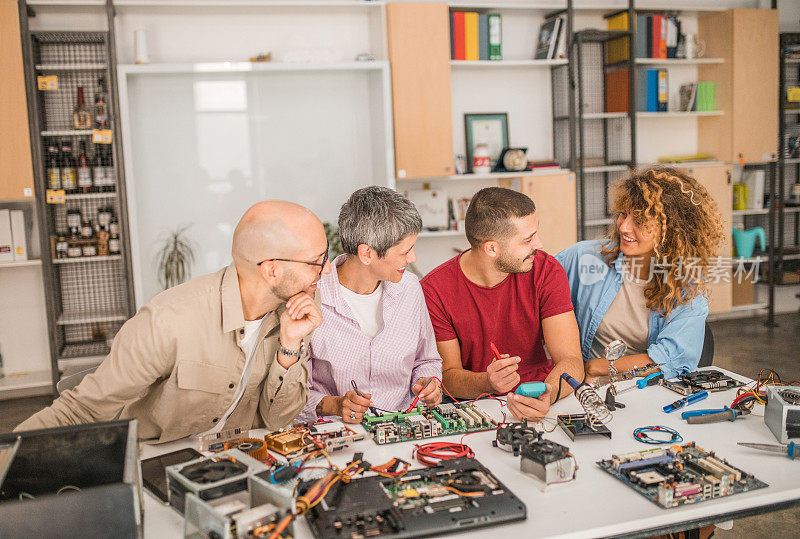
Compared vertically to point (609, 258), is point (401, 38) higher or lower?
higher

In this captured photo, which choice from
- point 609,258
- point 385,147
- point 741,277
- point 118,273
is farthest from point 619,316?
point 741,277

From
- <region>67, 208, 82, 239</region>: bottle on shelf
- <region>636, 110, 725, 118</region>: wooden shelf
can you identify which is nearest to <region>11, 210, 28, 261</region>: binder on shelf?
<region>67, 208, 82, 239</region>: bottle on shelf

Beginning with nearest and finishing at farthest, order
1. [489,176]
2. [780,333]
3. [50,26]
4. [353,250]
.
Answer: [353,250] < [50,26] < [489,176] < [780,333]

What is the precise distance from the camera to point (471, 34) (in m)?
5.27

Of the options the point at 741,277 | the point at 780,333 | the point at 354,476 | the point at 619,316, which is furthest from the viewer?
the point at 741,277

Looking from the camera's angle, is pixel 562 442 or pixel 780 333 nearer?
pixel 562 442

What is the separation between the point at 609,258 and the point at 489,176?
2.57 metres

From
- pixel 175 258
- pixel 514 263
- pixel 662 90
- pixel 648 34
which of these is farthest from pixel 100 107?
pixel 662 90

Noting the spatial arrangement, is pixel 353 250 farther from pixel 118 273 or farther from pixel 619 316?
pixel 118 273

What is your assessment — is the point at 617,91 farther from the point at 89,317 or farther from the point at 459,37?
the point at 89,317

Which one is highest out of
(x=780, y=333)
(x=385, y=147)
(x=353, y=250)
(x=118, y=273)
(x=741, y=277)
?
(x=385, y=147)

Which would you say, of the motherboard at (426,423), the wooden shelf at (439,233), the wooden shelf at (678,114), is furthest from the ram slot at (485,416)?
the wooden shelf at (678,114)

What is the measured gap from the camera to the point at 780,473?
1608 mm

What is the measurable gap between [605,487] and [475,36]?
172 inches
